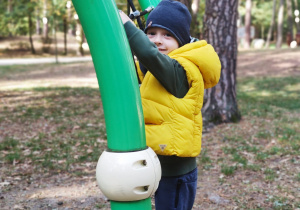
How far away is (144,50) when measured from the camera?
1.73 m

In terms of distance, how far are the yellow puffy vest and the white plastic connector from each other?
0.29 m

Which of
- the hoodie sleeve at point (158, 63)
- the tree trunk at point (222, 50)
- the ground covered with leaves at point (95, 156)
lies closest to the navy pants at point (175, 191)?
the hoodie sleeve at point (158, 63)

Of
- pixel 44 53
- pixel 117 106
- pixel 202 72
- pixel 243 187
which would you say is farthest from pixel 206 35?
pixel 44 53

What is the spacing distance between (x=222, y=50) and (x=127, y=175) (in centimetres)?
500

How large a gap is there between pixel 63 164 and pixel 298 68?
43.6 ft

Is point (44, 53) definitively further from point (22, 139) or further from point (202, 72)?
point (202, 72)

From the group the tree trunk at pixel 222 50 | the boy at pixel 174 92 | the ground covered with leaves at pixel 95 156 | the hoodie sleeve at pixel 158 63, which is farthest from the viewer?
the tree trunk at pixel 222 50

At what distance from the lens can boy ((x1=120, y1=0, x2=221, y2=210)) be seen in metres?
1.91

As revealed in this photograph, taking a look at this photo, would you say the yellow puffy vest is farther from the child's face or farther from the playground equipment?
the playground equipment

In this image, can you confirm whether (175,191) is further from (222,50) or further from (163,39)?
(222,50)

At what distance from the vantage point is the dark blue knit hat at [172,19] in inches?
79.8

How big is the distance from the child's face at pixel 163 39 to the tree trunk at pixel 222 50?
4293 millimetres

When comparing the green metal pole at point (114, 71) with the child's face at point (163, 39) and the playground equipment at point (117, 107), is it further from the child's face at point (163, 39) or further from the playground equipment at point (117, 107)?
the child's face at point (163, 39)

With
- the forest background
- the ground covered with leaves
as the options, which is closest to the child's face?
the forest background
